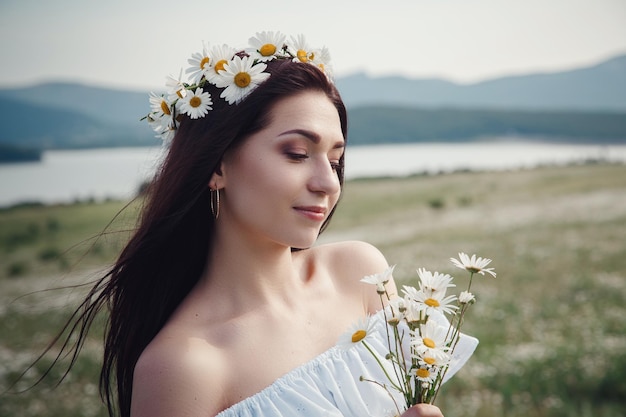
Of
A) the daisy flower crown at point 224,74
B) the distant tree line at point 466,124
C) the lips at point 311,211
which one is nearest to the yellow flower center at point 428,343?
the lips at point 311,211

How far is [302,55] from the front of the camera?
271 cm

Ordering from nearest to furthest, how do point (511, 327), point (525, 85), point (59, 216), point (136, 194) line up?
point (136, 194) < point (511, 327) < point (59, 216) < point (525, 85)

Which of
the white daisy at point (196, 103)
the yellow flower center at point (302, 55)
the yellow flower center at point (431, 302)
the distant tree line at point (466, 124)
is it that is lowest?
the distant tree line at point (466, 124)

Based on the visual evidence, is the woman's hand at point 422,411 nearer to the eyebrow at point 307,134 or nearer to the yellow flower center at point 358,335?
the yellow flower center at point 358,335

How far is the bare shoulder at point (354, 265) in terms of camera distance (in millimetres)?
2924

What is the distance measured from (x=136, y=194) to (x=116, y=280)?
0.73 meters

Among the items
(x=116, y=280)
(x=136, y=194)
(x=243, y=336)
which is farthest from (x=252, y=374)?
(x=136, y=194)

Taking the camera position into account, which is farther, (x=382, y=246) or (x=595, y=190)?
(x=595, y=190)

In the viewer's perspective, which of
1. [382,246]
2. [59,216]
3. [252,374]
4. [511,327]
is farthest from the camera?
[59,216]

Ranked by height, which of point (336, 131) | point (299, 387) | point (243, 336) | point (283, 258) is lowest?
point (299, 387)

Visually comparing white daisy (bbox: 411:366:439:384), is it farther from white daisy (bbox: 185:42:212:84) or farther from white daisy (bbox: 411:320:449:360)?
white daisy (bbox: 185:42:212:84)

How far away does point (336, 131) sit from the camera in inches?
101

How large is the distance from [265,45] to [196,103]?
0.40 metres

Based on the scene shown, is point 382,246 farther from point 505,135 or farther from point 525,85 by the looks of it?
point 525,85
